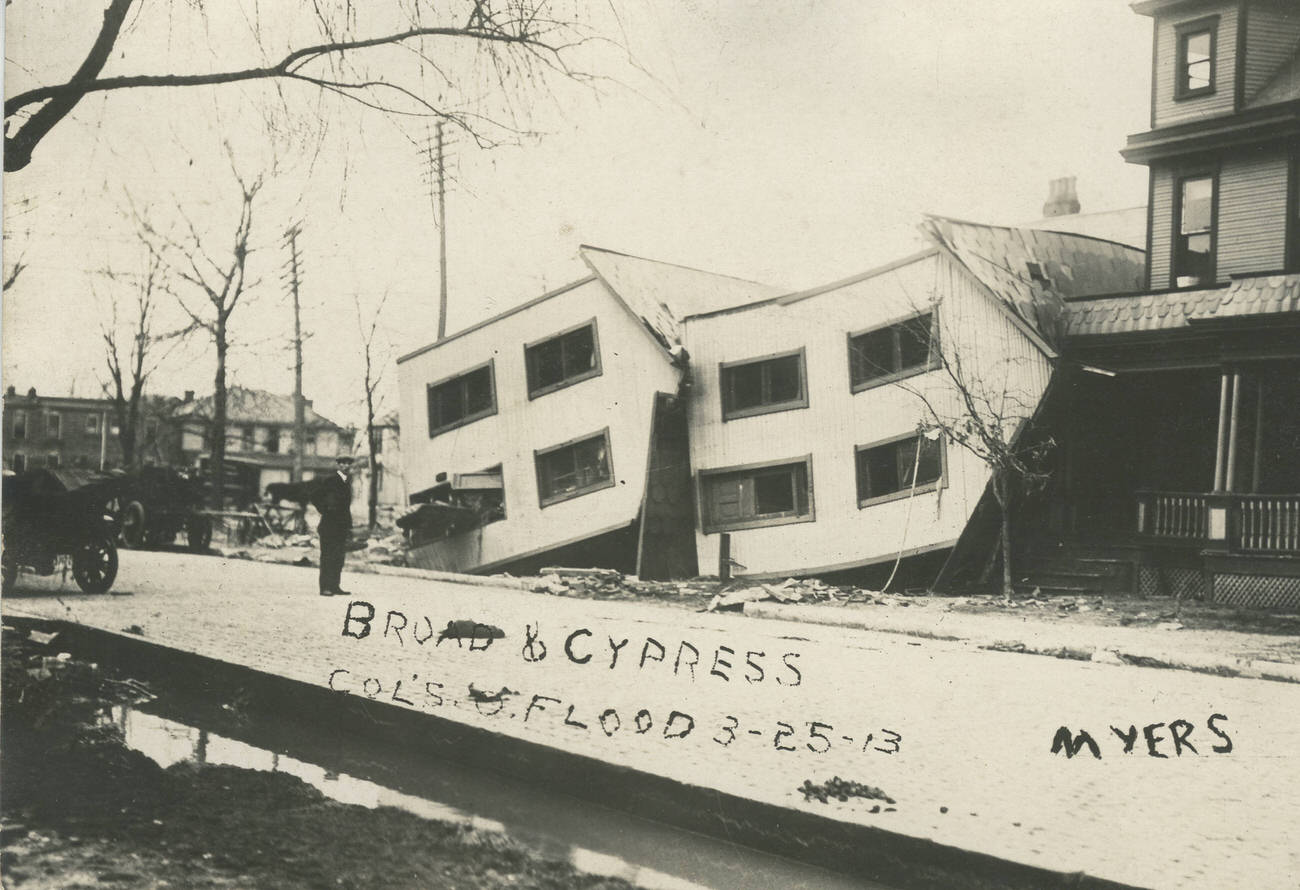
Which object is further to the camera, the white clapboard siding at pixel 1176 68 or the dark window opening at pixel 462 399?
the dark window opening at pixel 462 399

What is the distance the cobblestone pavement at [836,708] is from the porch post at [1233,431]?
436 cm

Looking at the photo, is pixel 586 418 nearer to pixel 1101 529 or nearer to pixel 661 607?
pixel 661 607

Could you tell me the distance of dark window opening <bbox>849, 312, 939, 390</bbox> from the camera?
9859mm

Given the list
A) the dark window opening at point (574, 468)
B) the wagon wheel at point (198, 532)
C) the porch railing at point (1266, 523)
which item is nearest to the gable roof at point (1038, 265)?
the porch railing at point (1266, 523)

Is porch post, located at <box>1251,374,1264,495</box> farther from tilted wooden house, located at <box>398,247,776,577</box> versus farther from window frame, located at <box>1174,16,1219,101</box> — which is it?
tilted wooden house, located at <box>398,247,776,577</box>

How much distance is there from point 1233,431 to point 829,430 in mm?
4160

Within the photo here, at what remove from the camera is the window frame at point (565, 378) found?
829cm

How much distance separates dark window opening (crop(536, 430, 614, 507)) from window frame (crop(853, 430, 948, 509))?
8.71ft

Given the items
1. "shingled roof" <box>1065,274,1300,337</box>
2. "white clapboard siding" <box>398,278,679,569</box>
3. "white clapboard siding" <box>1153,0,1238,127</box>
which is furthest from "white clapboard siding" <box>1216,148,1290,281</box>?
"white clapboard siding" <box>398,278,679,569</box>

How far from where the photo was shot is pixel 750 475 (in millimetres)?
10797

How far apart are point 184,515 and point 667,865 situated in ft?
28.5

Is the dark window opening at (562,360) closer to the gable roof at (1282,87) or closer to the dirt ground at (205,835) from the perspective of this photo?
the dirt ground at (205,835)

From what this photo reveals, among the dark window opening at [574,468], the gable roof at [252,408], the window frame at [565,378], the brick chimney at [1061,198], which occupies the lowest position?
the dark window opening at [574,468]

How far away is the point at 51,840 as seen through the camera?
424cm
